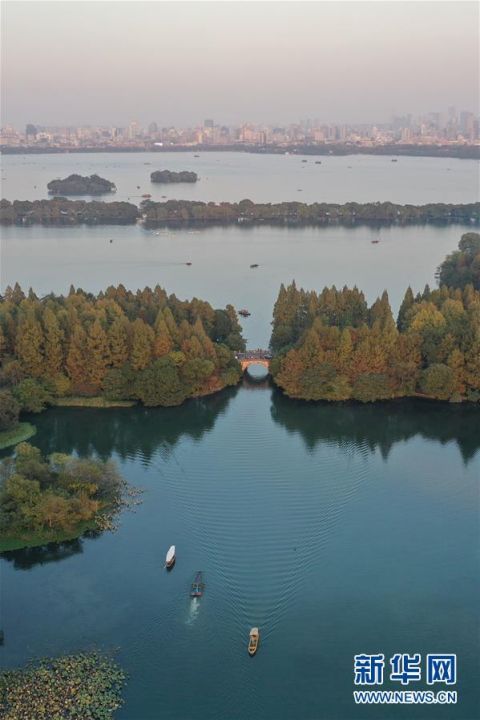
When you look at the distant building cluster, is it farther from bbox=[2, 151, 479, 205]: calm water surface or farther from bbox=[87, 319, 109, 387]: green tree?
bbox=[87, 319, 109, 387]: green tree

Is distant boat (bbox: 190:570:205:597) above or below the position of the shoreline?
below

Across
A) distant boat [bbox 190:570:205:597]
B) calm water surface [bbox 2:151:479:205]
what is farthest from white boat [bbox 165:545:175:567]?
calm water surface [bbox 2:151:479:205]

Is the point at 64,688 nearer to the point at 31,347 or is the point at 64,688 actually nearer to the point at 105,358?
the point at 105,358

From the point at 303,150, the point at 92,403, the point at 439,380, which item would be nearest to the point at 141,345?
the point at 92,403

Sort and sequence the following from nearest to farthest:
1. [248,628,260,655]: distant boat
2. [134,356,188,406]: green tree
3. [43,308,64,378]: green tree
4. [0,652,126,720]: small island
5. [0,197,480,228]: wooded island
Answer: [0,652,126,720]: small island, [248,628,260,655]: distant boat, [134,356,188,406]: green tree, [43,308,64,378]: green tree, [0,197,480,228]: wooded island

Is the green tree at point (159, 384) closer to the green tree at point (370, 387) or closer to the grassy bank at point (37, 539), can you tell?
the green tree at point (370, 387)
